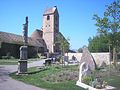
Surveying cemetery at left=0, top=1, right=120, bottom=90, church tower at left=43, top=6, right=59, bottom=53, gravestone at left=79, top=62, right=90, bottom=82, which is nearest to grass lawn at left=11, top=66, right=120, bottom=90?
cemetery at left=0, top=1, right=120, bottom=90

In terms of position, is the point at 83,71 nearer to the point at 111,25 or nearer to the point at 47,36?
the point at 111,25

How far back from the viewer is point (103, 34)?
1117 inches

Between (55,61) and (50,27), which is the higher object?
(50,27)

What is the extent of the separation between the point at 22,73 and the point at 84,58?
23.7ft

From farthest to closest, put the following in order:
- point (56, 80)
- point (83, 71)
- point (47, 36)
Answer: point (47, 36), point (56, 80), point (83, 71)

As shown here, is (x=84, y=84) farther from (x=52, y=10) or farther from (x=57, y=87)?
(x=52, y=10)

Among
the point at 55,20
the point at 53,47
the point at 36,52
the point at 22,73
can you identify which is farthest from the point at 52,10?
the point at 22,73

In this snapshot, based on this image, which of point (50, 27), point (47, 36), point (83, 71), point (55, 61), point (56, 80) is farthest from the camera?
point (47, 36)

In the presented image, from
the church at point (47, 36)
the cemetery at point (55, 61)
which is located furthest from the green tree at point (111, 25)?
the church at point (47, 36)

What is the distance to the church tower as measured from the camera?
88.7 meters

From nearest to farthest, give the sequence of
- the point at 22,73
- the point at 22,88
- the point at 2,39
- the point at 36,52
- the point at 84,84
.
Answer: the point at 22,88 < the point at 84,84 < the point at 22,73 < the point at 2,39 < the point at 36,52

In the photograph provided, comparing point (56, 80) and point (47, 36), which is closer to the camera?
point (56, 80)

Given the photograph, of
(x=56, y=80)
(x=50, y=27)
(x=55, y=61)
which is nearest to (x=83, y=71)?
(x=56, y=80)

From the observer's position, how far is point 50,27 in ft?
297
